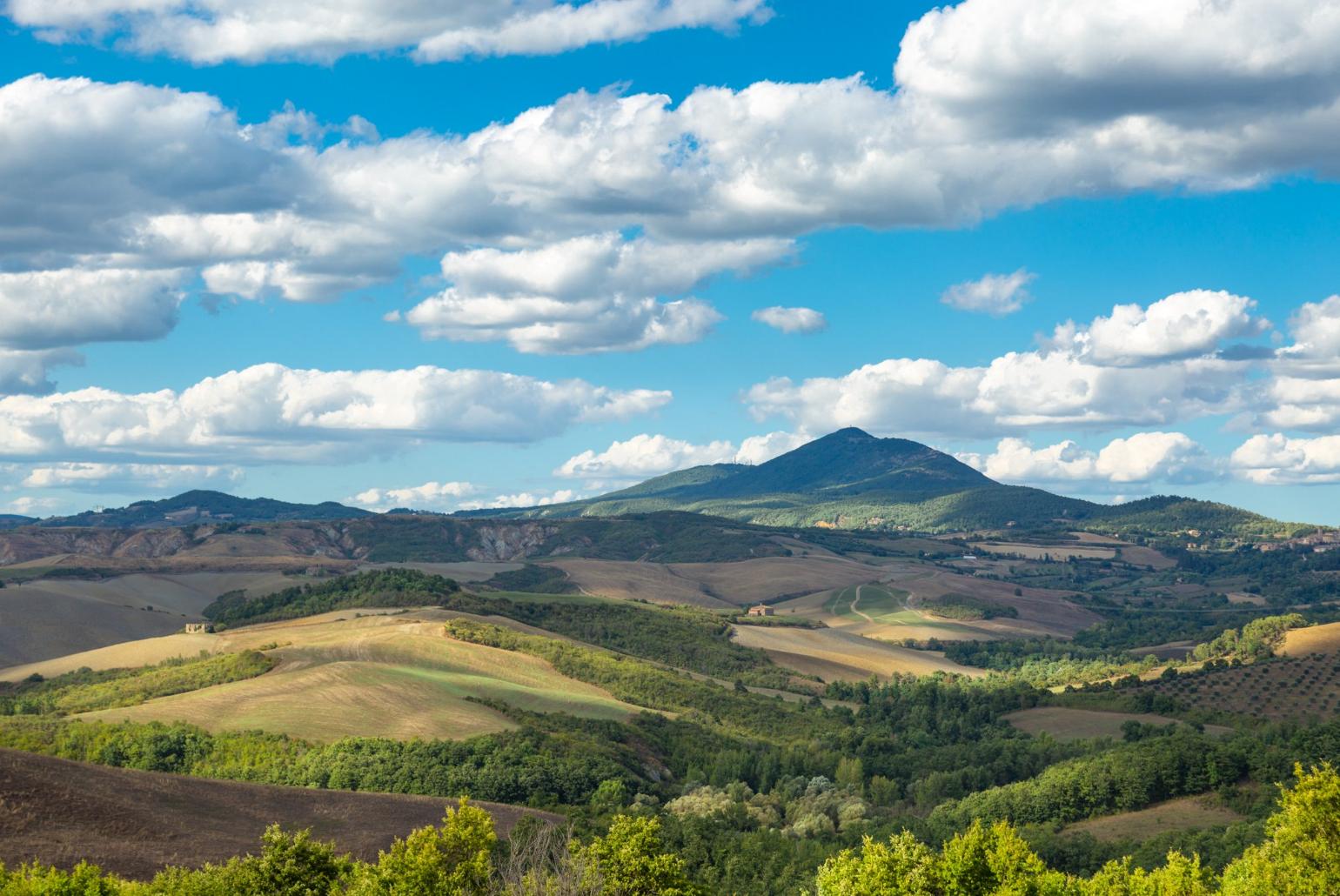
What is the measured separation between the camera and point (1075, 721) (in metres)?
181

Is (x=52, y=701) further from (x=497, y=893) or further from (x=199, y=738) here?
(x=497, y=893)

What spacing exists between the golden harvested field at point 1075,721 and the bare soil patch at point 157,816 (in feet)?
307

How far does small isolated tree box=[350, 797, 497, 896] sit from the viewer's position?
193 ft

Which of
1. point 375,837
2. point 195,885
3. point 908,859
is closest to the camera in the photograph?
point 195,885

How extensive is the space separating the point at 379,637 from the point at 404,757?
2783 inches

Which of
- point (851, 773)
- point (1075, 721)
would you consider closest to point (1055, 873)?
point (851, 773)

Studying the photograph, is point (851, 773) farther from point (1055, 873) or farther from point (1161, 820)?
point (1055, 873)

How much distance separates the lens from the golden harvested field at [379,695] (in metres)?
143

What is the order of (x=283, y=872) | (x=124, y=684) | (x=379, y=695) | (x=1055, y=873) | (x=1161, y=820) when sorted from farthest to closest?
(x=124, y=684), (x=379, y=695), (x=1161, y=820), (x=1055, y=873), (x=283, y=872)

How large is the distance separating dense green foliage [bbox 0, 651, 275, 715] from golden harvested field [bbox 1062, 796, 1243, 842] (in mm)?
101938

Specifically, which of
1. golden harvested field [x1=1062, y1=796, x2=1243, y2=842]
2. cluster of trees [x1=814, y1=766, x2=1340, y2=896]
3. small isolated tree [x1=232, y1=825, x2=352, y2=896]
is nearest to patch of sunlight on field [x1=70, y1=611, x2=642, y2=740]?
golden harvested field [x1=1062, y1=796, x2=1243, y2=842]

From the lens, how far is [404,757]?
130m

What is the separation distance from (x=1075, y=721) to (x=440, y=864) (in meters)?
138

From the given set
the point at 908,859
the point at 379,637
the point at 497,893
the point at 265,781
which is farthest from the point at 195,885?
the point at 379,637
